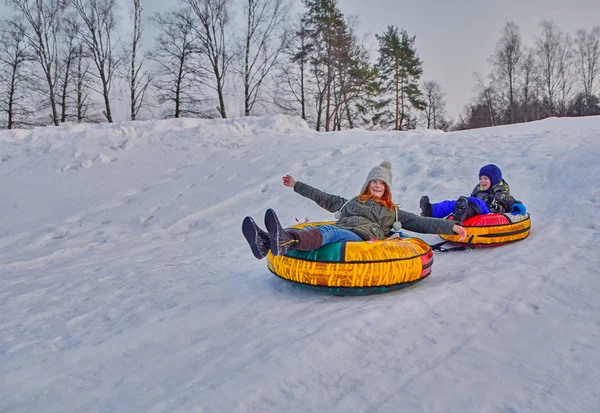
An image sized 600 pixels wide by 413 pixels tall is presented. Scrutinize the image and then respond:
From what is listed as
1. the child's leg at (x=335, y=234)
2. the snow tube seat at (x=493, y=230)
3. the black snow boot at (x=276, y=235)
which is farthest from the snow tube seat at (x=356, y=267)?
the snow tube seat at (x=493, y=230)

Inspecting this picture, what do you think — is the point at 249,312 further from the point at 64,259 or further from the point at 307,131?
the point at 307,131

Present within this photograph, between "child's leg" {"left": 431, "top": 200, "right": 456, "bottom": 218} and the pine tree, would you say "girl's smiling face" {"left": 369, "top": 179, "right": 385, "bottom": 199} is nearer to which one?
"child's leg" {"left": 431, "top": 200, "right": 456, "bottom": 218}

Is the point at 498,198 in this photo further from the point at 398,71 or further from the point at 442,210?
the point at 398,71

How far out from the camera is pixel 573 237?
4.66m

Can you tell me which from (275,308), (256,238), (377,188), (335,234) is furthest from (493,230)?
(256,238)

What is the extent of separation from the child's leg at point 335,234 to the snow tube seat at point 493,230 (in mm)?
1777

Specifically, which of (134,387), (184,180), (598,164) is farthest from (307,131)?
(134,387)

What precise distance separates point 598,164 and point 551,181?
97 centimetres

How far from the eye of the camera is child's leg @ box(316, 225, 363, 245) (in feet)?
11.1

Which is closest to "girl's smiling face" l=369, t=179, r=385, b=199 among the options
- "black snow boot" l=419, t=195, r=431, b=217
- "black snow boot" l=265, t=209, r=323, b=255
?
"black snow boot" l=265, t=209, r=323, b=255

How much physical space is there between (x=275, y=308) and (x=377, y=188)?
1.59 meters

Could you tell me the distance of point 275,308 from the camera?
124 inches

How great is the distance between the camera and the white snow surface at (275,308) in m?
1.96

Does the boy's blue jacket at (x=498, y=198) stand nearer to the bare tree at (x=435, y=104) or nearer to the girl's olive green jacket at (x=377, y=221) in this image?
the girl's olive green jacket at (x=377, y=221)
